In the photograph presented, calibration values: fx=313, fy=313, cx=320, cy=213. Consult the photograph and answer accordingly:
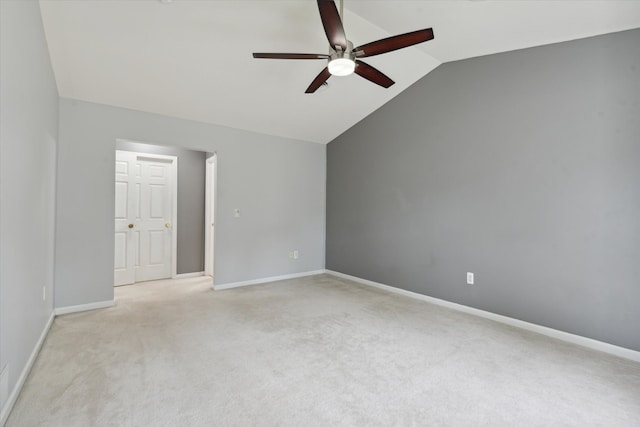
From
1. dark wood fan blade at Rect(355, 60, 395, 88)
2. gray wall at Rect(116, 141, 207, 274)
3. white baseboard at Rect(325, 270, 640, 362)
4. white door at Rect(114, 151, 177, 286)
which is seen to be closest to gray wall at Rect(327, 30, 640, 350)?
white baseboard at Rect(325, 270, 640, 362)

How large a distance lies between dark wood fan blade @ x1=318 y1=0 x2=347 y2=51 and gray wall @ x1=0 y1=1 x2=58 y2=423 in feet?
5.54

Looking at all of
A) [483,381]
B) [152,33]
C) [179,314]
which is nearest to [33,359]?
[179,314]

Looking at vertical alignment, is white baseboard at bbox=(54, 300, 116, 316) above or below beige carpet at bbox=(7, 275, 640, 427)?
above

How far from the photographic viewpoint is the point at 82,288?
3516 mm

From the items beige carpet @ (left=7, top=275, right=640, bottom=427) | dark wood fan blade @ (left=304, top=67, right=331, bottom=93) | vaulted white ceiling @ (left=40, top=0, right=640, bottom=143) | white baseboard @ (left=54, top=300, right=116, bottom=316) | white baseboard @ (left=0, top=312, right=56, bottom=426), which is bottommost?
beige carpet @ (left=7, top=275, right=640, bottom=427)

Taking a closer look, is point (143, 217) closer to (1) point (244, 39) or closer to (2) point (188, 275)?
(2) point (188, 275)

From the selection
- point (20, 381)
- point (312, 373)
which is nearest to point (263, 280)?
point (312, 373)

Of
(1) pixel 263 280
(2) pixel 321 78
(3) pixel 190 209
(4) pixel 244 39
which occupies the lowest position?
(1) pixel 263 280

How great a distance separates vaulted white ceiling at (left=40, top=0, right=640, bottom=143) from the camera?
8.37 ft

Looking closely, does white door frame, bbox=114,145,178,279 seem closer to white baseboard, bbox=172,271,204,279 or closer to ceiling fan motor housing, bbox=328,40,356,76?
white baseboard, bbox=172,271,204,279

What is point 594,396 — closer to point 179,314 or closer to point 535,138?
point 535,138

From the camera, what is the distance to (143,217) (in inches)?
197

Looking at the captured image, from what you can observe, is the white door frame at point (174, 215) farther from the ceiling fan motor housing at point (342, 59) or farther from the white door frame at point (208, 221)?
the ceiling fan motor housing at point (342, 59)

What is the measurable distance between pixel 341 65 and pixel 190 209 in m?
4.03
